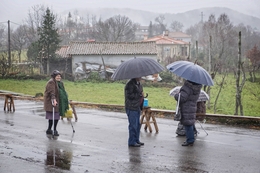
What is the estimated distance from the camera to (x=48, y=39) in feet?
147

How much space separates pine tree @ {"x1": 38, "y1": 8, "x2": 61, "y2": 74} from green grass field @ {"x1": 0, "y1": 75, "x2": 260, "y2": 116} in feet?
16.1

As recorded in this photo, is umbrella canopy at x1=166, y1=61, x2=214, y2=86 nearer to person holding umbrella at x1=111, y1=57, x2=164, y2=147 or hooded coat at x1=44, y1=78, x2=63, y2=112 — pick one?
person holding umbrella at x1=111, y1=57, x2=164, y2=147

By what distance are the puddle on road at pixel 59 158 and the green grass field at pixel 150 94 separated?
1337cm

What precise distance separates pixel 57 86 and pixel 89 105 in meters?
7.59

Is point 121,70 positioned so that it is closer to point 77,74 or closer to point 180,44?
point 77,74

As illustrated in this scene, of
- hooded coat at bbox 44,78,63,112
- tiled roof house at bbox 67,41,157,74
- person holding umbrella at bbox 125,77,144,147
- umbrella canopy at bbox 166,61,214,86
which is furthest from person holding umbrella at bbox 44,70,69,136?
tiled roof house at bbox 67,41,157,74

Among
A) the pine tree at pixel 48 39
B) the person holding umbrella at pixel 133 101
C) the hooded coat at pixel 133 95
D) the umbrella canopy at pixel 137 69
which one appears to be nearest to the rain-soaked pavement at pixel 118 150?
the person holding umbrella at pixel 133 101

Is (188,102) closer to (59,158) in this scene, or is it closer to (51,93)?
(59,158)

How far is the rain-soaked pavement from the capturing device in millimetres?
7895

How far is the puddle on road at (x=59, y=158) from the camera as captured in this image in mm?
8109

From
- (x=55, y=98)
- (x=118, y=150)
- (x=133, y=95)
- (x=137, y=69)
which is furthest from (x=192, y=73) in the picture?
(x=55, y=98)

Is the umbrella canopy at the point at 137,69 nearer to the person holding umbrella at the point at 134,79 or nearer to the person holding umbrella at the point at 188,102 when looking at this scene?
the person holding umbrella at the point at 134,79

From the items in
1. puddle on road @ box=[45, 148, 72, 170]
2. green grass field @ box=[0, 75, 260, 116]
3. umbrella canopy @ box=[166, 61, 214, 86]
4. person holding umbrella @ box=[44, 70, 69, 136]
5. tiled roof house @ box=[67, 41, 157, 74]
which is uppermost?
tiled roof house @ box=[67, 41, 157, 74]

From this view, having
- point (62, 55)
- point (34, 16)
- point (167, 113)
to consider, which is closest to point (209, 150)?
point (167, 113)
